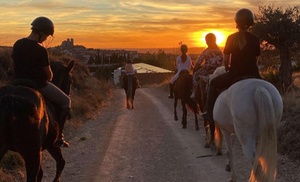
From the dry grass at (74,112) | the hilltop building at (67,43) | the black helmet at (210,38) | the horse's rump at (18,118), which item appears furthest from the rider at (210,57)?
the hilltop building at (67,43)

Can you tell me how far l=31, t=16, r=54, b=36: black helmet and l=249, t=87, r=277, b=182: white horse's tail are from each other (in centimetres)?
341

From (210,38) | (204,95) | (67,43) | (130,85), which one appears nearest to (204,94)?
(204,95)

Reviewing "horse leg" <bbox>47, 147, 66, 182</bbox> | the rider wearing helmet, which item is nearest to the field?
"horse leg" <bbox>47, 147, 66, 182</bbox>

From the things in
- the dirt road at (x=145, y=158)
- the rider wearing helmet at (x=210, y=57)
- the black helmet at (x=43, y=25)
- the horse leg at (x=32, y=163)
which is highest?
the black helmet at (x=43, y=25)

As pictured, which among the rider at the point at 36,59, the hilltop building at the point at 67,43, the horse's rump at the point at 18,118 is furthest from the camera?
the hilltop building at the point at 67,43

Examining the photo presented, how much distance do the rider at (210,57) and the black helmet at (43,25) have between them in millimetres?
4891

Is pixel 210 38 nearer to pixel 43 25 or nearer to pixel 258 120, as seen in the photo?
pixel 258 120

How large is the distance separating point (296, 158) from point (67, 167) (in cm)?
496

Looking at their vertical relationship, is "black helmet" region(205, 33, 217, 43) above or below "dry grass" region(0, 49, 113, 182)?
above

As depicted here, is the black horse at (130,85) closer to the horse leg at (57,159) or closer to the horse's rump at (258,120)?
the horse leg at (57,159)

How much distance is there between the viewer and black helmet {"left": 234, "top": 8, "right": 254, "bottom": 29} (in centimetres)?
669

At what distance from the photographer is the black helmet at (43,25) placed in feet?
20.6

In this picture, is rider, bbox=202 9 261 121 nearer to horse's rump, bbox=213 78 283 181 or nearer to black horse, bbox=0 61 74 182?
horse's rump, bbox=213 78 283 181

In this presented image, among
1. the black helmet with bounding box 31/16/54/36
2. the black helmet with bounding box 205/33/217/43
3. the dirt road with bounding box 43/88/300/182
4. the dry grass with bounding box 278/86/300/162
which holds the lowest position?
the dirt road with bounding box 43/88/300/182
